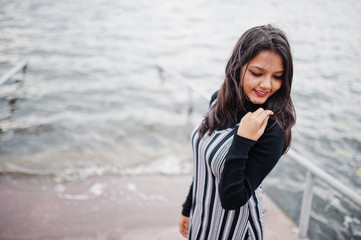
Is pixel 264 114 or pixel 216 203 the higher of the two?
pixel 264 114

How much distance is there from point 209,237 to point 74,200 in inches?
84.7

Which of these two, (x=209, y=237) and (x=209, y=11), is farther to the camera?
(x=209, y=11)

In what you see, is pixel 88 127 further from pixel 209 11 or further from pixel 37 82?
pixel 209 11

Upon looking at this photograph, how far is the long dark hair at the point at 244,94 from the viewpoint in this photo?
1.19m

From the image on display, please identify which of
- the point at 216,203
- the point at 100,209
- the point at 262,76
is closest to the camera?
the point at 262,76

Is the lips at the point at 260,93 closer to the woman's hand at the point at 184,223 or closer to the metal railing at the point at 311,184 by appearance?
the woman's hand at the point at 184,223

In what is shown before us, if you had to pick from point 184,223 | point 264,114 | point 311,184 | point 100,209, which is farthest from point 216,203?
point 100,209

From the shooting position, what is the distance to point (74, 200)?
3.14m

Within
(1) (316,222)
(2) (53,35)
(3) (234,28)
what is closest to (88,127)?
(1) (316,222)

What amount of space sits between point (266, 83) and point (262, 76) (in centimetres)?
4

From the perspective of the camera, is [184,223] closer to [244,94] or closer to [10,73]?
[244,94]

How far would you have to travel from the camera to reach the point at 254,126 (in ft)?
3.63

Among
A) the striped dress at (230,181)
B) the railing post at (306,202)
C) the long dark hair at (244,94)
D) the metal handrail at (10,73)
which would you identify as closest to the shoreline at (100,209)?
the railing post at (306,202)

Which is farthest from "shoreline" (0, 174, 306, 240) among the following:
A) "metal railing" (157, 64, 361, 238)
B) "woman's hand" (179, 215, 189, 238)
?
"woman's hand" (179, 215, 189, 238)
